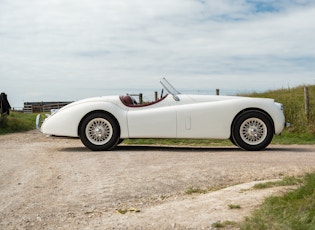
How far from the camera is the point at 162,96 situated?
984 cm

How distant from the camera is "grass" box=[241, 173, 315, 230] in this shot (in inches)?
152

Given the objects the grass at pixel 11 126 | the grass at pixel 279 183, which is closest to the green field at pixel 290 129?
the grass at pixel 11 126

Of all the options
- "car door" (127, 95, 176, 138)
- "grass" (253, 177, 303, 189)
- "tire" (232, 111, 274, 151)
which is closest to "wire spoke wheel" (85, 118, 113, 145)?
"car door" (127, 95, 176, 138)

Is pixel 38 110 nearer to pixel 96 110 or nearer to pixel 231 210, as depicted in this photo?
pixel 96 110

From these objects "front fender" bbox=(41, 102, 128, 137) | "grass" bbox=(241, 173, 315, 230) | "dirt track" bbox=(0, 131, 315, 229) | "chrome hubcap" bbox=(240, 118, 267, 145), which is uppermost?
"front fender" bbox=(41, 102, 128, 137)

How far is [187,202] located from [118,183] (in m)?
1.29

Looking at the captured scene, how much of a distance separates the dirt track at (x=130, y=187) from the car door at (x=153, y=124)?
588 mm

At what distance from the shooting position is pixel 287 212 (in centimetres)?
414

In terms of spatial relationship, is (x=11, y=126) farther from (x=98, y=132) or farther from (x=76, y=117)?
(x=98, y=132)

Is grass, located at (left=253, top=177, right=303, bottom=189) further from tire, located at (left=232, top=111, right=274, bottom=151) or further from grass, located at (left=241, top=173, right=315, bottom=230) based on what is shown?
tire, located at (left=232, top=111, right=274, bottom=151)

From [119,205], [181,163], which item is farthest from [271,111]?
[119,205]

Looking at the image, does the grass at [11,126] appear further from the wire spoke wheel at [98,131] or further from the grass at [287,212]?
the grass at [287,212]

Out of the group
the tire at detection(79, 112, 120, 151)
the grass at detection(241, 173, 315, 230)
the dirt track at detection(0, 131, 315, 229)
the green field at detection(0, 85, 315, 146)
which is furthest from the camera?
the green field at detection(0, 85, 315, 146)

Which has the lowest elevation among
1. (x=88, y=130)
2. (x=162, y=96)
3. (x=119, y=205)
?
(x=119, y=205)
